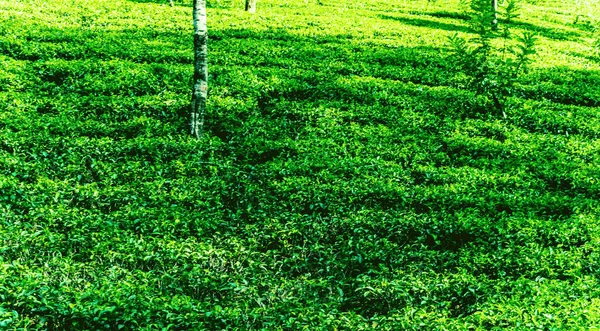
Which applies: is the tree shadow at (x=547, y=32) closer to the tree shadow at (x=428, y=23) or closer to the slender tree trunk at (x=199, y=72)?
the tree shadow at (x=428, y=23)

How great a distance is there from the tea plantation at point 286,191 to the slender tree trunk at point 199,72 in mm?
543

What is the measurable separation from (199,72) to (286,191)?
13.5ft

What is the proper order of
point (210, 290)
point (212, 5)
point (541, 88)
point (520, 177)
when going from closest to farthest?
1. point (210, 290)
2. point (520, 177)
3. point (541, 88)
4. point (212, 5)

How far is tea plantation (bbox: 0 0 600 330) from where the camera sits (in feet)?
24.4

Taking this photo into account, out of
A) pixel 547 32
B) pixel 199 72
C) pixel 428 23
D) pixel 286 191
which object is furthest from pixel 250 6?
pixel 286 191

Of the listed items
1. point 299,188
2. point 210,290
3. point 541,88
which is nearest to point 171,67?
point 299,188

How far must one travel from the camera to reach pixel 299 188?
1072cm

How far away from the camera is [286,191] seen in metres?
10.6

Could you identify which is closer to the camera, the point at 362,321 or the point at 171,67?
the point at 362,321

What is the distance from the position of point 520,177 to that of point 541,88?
28.0 ft

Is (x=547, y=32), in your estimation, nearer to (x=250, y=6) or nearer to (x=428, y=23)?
(x=428, y=23)

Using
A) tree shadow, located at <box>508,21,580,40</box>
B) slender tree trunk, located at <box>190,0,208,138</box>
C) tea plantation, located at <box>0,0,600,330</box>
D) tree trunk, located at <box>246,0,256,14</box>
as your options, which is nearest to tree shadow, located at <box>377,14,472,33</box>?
tree shadow, located at <box>508,21,580,40</box>

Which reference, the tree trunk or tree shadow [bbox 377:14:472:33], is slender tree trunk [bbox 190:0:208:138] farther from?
tree shadow [bbox 377:14:472:33]

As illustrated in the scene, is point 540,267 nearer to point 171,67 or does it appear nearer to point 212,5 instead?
point 171,67
